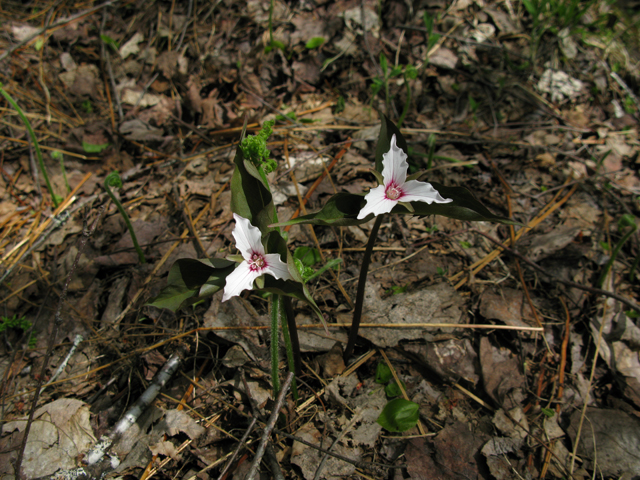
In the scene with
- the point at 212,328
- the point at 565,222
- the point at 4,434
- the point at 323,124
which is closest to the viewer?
the point at 4,434

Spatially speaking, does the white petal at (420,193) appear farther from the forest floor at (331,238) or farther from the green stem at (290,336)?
the forest floor at (331,238)

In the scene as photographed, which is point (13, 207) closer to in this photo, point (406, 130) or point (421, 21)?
point (406, 130)

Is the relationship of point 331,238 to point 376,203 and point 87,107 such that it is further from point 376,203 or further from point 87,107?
point 87,107

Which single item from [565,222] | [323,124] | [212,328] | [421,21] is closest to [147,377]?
[212,328]

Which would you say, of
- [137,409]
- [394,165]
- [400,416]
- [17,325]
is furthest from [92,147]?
[400,416]

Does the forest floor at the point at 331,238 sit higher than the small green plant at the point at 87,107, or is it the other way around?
the small green plant at the point at 87,107

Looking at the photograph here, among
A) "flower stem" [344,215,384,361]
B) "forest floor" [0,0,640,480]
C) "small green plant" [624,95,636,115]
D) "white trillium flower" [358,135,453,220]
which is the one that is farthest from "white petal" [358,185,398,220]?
"small green plant" [624,95,636,115]

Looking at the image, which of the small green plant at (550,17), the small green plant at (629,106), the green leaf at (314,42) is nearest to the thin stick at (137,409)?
the green leaf at (314,42)
